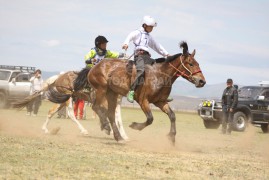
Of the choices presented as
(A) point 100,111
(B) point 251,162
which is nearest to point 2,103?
(A) point 100,111

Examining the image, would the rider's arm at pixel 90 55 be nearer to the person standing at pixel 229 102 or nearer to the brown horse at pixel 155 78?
the brown horse at pixel 155 78

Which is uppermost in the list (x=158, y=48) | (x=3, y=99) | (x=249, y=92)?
(x=158, y=48)

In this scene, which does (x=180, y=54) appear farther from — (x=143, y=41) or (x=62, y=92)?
(x=62, y=92)

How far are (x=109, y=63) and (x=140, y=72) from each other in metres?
1.22

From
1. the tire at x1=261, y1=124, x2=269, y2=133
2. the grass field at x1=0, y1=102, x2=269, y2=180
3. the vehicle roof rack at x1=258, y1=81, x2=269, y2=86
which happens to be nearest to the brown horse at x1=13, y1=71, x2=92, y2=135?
the grass field at x1=0, y1=102, x2=269, y2=180

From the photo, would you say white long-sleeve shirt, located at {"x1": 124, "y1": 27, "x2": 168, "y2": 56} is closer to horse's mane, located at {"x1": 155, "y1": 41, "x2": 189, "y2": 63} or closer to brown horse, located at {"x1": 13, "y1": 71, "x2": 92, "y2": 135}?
horse's mane, located at {"x1": 155, "y1": 41, "x2": 189, "y2": 63}

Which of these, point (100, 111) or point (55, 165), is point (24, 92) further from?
point (55, 165)

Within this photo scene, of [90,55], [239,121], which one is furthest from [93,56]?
[239,121]

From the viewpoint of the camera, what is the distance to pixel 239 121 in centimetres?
2436

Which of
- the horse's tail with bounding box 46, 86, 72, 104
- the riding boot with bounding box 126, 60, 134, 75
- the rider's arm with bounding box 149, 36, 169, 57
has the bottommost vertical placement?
the horse's tail with bounding box 46, 86, 72, 104

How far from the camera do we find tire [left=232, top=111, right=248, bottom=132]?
24.1 m

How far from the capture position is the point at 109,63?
43.0 feet

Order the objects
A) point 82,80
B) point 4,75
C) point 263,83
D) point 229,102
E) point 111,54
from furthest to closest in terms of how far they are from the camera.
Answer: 1. point 4,75
2. point 263,83
3. point 229,102
4. point 111,54
5. point 82,80

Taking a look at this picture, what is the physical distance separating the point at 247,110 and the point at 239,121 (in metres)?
0.59
